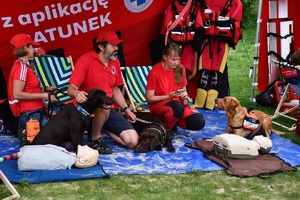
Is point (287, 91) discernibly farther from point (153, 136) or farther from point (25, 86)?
point (25, 86)

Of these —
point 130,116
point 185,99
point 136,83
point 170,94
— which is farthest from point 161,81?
point 136,83

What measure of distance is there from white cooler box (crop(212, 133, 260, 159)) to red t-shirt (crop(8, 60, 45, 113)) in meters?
1.88

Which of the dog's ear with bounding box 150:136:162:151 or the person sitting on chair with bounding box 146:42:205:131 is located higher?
the person sitting on chair with bounding box 146:42:205:131

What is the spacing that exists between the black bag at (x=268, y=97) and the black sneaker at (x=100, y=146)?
295 cm

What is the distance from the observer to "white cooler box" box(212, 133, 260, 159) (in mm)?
4746

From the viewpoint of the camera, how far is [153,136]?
16.6 feet

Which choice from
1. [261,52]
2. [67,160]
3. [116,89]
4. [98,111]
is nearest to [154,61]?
[261,52]

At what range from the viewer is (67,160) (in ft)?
14.4

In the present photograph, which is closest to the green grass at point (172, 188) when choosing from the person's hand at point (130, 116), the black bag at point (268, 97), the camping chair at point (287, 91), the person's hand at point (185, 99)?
the person's hand at point (130, 116)

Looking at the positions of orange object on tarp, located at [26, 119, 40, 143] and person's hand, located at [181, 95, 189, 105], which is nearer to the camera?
orange object on tarp, located at [26, 119, 40, 143]

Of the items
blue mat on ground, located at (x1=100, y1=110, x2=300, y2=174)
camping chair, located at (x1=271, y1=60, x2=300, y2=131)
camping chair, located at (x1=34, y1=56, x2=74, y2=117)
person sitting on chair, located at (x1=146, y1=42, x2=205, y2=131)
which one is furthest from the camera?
camping chair, located at (x1=34, y1=56, x2=74, y2=117)

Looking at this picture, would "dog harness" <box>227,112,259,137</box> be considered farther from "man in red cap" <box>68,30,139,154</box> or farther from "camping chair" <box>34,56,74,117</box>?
"camping chair" <box>34,56,74,117</box>

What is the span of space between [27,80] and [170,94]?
1486 mm

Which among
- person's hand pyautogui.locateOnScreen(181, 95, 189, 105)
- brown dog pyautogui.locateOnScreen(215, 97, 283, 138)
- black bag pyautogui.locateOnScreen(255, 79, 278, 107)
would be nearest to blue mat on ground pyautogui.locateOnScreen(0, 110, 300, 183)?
brown dog pyautogui.locateOnScreen(215, 97, 283, 138)
